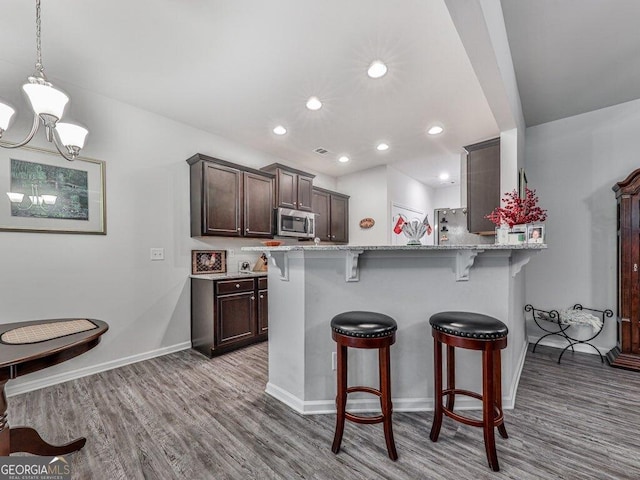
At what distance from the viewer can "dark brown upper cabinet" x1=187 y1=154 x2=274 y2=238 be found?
3270mm

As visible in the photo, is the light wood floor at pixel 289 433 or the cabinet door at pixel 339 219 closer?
the light wood floor at pixel 289 433

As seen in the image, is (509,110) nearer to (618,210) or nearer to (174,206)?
(618,210)

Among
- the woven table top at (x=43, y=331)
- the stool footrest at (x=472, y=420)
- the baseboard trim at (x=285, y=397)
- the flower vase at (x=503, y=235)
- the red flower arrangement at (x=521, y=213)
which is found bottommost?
the baseboard trim at (x=285, y=397)

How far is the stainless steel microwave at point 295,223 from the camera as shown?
4.04m

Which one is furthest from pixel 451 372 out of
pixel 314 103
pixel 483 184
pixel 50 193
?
pixel 50 193

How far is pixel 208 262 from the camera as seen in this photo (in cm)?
360

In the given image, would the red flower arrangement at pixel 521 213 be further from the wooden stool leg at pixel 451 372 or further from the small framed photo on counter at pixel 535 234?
the wooden stool leg at pixel 451 372

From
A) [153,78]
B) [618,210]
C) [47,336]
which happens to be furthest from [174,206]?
[618,210]

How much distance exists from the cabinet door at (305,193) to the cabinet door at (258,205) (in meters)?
0.57

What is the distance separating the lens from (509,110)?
232 cm

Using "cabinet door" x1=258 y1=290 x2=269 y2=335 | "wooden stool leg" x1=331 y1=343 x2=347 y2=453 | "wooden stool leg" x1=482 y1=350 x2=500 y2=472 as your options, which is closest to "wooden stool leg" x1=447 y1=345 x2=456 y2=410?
"wooden stool leg" x1=482 y1=350 x2=500 y2=472

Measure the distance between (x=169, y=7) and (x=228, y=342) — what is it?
115 inches

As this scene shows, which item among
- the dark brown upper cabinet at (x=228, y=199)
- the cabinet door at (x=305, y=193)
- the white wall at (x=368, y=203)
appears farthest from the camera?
the white wall at (x=368, y=203)

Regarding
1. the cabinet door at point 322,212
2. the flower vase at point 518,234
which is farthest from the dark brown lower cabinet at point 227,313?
the flower vase at point 518,234
